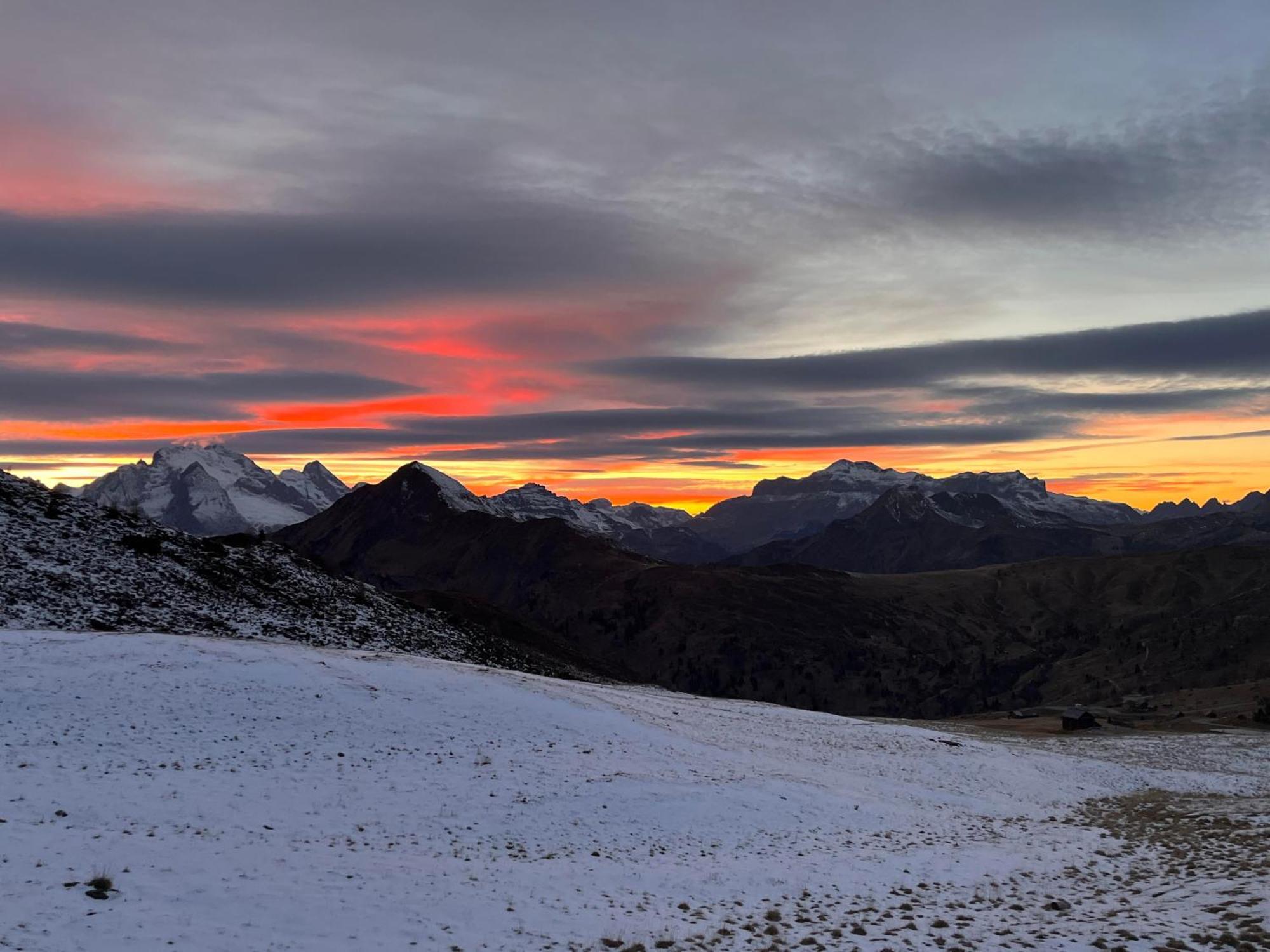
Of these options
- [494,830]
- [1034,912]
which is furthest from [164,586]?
[1034,912]

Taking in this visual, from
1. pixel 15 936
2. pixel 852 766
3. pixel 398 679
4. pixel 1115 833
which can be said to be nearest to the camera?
pixel 15 936

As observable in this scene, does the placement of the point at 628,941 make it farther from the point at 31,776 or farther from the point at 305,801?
the point at 31,776

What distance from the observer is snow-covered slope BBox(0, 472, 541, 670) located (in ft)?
156

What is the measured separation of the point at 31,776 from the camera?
21.6 metres

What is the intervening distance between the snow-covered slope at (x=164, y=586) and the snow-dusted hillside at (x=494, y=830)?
11.5 m

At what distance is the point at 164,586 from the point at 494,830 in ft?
135

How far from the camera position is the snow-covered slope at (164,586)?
156ft

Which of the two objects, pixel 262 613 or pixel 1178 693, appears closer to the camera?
pixel 262 613

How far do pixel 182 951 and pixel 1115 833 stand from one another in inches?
1205

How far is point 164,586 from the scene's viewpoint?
2176 inches

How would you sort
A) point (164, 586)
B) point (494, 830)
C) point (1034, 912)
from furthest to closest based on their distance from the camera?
point (164, 586) < point (494, 830) < point (1034, 912)

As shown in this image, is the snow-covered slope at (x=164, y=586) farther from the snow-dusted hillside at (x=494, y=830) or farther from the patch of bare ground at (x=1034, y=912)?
the patch of bare ground at (x=1034, y=912)

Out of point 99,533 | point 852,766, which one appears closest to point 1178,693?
point 852,766

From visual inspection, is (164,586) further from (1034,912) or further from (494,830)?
(1034,912)
